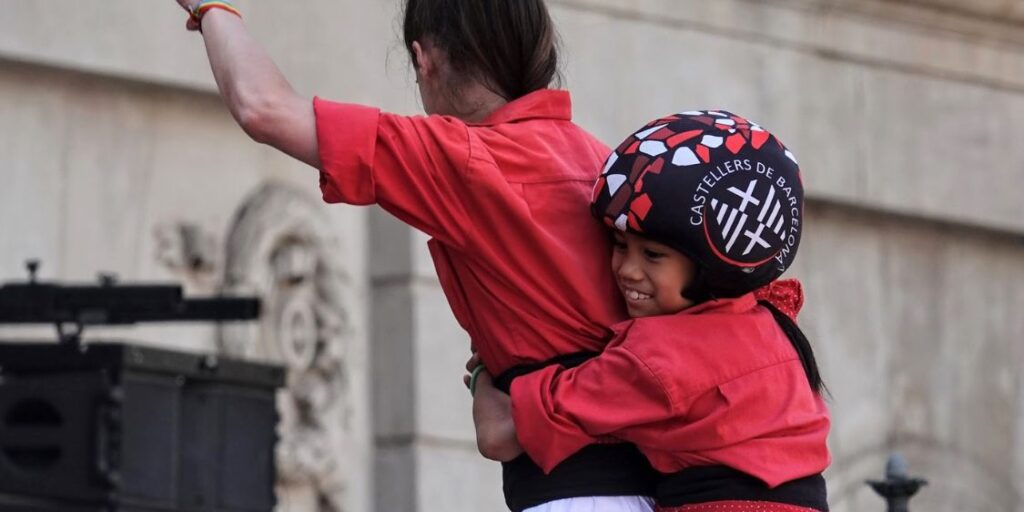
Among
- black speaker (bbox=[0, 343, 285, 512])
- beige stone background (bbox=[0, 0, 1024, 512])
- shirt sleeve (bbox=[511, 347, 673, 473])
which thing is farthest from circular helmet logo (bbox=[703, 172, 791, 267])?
beige stone background (bbox=[0, 0, 1024, 512])

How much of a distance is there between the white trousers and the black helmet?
1.02 feet

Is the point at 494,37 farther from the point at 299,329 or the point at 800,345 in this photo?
the point at 299,329

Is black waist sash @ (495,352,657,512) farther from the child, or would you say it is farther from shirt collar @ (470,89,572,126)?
shirt collar @ (470,89,572,126)

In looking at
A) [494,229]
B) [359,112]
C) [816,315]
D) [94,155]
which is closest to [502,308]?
[494,229]

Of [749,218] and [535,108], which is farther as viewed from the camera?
[535,108]

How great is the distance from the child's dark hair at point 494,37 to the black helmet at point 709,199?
0.23m

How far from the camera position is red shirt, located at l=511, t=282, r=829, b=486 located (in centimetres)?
330

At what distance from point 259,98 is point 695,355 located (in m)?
0.71

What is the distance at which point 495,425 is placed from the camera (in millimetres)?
3441

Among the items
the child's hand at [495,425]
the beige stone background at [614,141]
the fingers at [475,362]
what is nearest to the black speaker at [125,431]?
the beige stone background at [614,141]

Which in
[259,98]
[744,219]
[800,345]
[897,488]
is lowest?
[897,488]

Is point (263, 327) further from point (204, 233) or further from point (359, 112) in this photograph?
point (359, 112)

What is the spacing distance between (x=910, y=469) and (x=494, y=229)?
21.4 feet

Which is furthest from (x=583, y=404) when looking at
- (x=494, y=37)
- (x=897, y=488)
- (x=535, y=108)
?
(x=897, y=488)
